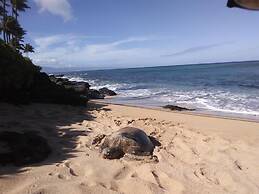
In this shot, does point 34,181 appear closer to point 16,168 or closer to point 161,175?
point 16,168

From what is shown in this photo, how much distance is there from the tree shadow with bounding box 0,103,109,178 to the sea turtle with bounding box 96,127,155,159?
0.70m

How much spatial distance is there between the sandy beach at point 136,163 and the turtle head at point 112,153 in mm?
155

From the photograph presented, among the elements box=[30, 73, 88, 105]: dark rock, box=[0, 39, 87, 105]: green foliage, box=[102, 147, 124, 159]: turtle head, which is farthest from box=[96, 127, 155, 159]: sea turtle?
box=[30, 73, 88, 105]: dark rock

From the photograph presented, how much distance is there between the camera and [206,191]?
16.7 ft

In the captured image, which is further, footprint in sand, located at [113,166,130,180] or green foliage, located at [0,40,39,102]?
green foliage, located at [0,40,39,102]

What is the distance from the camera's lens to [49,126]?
28.8ft

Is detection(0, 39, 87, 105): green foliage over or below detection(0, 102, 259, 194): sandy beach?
over

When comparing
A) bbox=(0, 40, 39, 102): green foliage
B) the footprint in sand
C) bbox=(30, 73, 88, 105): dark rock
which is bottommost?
the footprint in sand

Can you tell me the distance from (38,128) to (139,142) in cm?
282

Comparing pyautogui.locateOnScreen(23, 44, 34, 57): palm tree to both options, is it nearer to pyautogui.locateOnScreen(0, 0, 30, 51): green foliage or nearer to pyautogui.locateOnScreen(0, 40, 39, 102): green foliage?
pyautogui.locateOnScreen(0, 0, 30, 51): green foliage

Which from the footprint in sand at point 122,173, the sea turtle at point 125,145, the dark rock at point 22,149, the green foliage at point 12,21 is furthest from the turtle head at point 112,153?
the green foliage at point 12,21

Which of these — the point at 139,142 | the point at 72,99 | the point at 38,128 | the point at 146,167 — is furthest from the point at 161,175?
the point at 72,99

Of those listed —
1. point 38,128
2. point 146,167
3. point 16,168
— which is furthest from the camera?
point 38,128

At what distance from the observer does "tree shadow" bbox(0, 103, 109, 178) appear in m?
6.45
